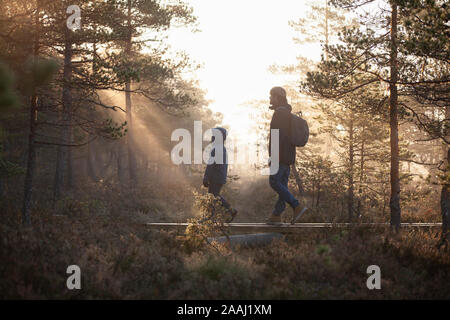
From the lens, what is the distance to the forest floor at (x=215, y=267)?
4.89 meters

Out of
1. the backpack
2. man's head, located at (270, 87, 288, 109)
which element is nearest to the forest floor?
the backpack

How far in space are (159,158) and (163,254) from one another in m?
44.0

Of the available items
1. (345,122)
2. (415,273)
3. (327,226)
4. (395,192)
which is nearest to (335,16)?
(345,122)

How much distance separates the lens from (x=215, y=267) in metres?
5.46

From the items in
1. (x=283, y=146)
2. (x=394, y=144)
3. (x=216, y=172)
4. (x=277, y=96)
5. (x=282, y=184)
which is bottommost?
(x=282, y=184)

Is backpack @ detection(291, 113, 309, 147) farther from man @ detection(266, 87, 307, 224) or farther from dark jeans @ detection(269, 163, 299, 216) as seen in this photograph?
dark jeans @ detection(269, 163, 299, 216)

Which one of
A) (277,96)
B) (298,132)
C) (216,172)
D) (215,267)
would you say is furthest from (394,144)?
(215,267)

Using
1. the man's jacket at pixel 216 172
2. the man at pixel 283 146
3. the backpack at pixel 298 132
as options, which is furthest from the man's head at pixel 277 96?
the man's jacket at pixel 216 172

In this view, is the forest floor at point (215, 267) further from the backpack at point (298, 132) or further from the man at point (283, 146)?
the backpack at point (298, 132)

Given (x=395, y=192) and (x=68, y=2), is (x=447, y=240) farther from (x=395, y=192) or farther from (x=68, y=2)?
(x=68, y=2)

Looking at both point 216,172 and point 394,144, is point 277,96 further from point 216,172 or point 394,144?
point 394,144

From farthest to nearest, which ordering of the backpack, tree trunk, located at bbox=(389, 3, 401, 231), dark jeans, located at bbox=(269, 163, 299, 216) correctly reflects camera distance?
1. tree trunk, located at bbox=(389, 3, 401, 231)
2. dark jeans, located at bbox=(269, 163, 299, 216)
3. the backpack

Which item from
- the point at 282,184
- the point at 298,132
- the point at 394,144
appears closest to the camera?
the point at 298,132

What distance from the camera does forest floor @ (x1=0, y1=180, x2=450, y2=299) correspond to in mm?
4891
